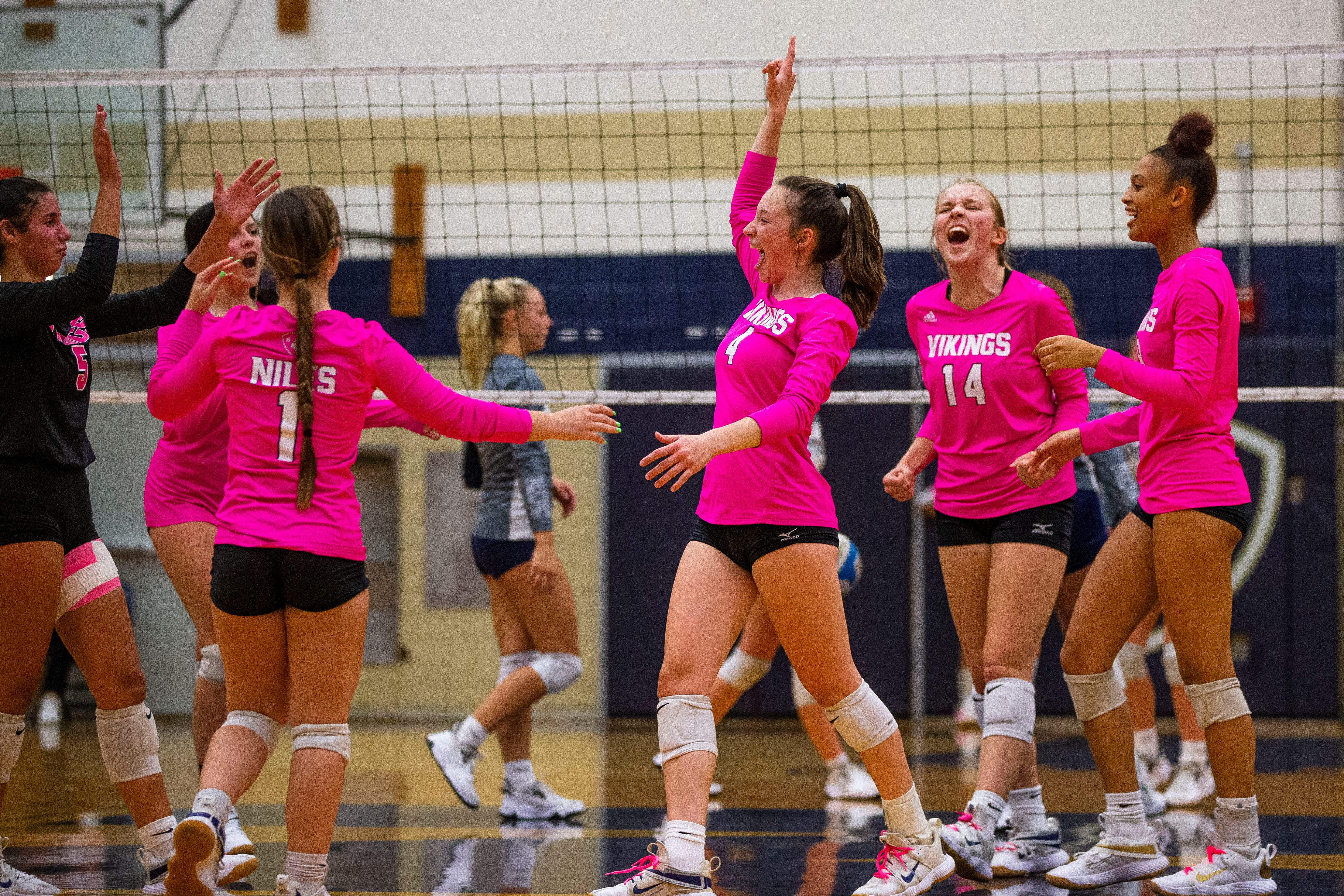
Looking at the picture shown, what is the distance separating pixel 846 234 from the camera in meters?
3.34

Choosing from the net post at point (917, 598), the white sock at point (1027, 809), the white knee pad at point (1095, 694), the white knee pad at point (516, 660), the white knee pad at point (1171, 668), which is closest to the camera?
the white knee pad at point (1095, 694)

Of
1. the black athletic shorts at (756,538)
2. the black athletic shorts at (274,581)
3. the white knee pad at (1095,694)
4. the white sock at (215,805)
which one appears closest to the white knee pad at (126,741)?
the white sock at (215,805)

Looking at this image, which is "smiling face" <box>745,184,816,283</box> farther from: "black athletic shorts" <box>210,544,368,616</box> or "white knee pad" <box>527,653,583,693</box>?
"white knee pad" <box>527,653,583,693</box>

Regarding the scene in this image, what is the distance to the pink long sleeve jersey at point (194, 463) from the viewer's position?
12.4 feet

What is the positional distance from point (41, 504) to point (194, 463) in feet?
1.98

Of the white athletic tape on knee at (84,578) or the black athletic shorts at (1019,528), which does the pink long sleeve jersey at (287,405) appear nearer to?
the white athletic tape on knee at (84,578)

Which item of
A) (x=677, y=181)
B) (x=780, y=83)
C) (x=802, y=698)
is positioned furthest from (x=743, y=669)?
(x=677, y=181)

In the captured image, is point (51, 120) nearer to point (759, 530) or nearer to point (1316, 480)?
point (759, 530)

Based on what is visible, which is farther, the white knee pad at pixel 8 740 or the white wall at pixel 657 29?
the white wall at pixel 657 29

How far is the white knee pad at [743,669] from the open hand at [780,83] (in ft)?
7.63

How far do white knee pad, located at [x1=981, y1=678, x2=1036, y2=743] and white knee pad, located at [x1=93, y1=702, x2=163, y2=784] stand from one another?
7.31ft

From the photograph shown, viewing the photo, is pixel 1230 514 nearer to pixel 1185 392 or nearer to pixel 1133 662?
pixel 1185 392

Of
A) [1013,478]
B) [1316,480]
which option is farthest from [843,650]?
[1316,480]

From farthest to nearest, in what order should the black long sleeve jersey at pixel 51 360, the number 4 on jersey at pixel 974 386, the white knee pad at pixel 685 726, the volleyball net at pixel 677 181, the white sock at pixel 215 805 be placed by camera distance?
1. the volleyball net at pixel 677 181
2. the number 4 on jersey at pixel 974 386
3. the black long sleeve jersey at pixel 51 360
4. the white knee pad at pixel 685 726
5. the white sock at pixel 215 805
